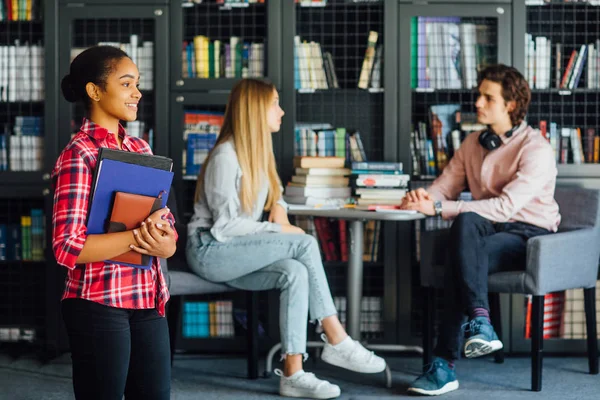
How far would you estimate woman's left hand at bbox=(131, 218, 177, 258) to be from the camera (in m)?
1.95

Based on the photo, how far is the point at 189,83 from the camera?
407 cm

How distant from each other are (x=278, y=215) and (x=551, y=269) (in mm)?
1131

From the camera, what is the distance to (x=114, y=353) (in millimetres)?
1880

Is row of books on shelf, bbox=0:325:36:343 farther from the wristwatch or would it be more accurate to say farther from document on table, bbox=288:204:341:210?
the wristwatch

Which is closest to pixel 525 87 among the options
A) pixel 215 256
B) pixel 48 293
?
pixel 215 256

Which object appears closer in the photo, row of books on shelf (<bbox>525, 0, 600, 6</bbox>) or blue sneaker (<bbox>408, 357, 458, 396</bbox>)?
blue sneaker (<bbox>408, 357, 458, 396</bbox>)

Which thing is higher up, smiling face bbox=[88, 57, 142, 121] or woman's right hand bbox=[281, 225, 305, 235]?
smiling face bbox=[88, 57, 142, 121]

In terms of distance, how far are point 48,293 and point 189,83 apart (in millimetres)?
1224

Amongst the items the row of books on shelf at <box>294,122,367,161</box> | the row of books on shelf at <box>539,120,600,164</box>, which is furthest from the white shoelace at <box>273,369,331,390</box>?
the row of books on shelf at <box>539,120,600,164</box>

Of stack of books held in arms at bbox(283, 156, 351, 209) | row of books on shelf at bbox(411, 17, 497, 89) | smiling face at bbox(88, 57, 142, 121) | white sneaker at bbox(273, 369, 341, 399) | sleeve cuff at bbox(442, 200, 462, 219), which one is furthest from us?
row of books on shelf at bbox(411, 17, 497, 89)

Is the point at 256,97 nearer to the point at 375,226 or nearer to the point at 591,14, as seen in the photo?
the point at 375,226

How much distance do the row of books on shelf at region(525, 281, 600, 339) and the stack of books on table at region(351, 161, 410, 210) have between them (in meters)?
0.97

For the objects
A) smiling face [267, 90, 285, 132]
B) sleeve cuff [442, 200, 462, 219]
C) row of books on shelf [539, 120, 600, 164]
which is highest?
smiling face [267, 90, 285, 132]

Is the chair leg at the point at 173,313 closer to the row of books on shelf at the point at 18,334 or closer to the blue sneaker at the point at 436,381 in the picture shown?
the row of books on shelf at the point at 18,334
